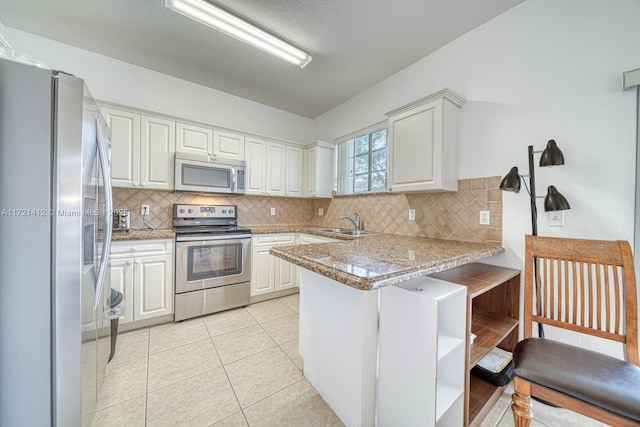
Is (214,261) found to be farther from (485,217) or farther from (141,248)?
(485,217)

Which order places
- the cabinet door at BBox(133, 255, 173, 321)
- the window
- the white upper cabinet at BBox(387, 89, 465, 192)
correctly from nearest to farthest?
the white upper cabinet at BBox(387, 89, 465, 192), the cabinet door at BBox(133, 255, 173, 321), the window

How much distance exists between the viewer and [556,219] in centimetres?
154

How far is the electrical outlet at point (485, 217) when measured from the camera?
1856mm

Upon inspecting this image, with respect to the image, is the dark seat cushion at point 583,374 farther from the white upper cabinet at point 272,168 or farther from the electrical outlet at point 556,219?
the white upper cabinet at point 272,168

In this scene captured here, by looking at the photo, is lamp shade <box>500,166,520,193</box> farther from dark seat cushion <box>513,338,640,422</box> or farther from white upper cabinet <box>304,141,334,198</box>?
white upper cabinet <box>304,141,334,198</box>

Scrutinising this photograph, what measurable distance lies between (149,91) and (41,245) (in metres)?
2.52

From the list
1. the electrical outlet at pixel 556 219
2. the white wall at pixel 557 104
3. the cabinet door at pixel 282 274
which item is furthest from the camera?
the cabinet door at pixel 282 274

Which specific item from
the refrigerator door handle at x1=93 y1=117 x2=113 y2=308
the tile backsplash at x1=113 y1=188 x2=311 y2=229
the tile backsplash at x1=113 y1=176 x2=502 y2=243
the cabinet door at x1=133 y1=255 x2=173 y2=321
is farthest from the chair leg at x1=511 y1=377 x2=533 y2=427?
the tile backsplash at x1=113 y1=188 x2=311 y2=229

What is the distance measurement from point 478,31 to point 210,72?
2724 millimetres

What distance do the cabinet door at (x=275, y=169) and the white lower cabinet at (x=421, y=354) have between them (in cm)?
252

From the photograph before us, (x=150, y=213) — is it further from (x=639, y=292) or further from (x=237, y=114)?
(x=639, y=292)

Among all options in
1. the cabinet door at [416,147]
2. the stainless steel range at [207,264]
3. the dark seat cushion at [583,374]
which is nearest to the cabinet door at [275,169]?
the stainless steel range at [207,264]

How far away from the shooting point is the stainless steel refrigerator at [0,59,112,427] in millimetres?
845

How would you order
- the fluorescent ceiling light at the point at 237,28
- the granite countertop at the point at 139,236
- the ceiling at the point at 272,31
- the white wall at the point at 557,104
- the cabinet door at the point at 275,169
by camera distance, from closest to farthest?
the white wall at the point at 557,104 < the fluorescent ceiling light at the point at 237,28 < the ceiling at the point at 272,31 < the granite countertop at the point at 139,236 < the cabinet door at the point at 275,169
